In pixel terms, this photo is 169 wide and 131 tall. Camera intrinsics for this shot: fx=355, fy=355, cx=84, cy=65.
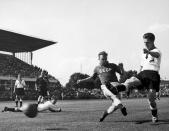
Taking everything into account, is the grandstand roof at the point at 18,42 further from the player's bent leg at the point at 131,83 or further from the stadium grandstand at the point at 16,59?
the player's bent leg at the point at 131,83

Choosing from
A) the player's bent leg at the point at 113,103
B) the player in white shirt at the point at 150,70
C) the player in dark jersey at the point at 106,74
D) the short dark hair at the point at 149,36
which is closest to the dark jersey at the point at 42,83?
the player in dark jersey at the point at 106,74

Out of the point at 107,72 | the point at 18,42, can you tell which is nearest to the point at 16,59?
the point at 18,42

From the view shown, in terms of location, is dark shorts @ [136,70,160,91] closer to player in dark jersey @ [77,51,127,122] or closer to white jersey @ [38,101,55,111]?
player in dark jersey @ [77,51,127,122]

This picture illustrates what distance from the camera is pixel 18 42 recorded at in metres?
56.6

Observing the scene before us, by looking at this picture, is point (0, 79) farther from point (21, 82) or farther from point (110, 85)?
→ point (110, 85)

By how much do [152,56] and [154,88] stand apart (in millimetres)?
826

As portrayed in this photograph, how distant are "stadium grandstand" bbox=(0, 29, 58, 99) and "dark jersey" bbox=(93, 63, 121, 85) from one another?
37.0m

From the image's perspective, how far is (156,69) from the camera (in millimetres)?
8852

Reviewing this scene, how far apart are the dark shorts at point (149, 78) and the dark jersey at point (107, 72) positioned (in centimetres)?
132

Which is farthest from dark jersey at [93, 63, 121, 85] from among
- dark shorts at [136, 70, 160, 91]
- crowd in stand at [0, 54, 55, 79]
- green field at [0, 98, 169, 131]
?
crowd in stand at [0, 54, 55, 79]

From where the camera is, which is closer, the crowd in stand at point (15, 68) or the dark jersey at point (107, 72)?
the dark jersey at point (107, 72)

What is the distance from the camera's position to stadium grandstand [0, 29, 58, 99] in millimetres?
51719

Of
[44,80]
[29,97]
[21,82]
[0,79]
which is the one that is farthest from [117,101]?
[0,79]

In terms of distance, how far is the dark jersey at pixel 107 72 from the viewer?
9984mm
